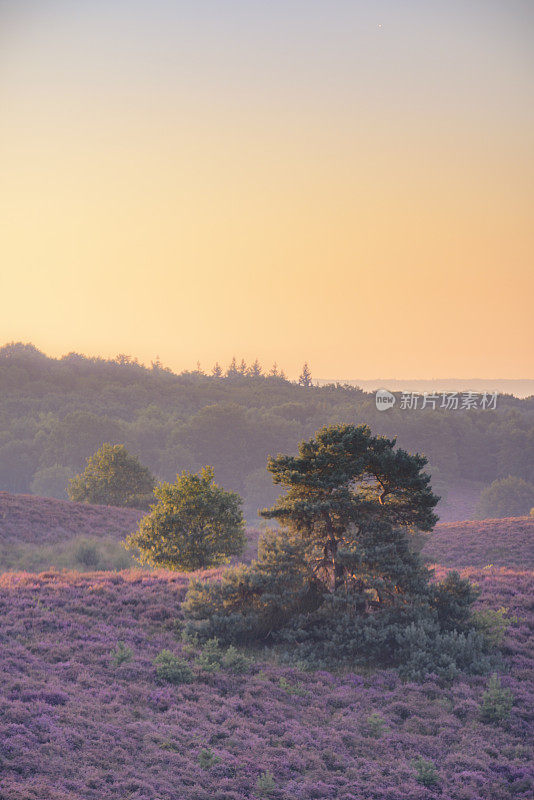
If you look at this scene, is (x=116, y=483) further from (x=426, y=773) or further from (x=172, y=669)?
(x=426, y=773)

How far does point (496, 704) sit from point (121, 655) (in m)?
9.52

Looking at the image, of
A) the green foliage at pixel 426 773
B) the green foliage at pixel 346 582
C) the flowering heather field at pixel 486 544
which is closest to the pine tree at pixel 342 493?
the green foliage at pixel 346 582

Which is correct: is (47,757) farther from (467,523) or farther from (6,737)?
(467,523)

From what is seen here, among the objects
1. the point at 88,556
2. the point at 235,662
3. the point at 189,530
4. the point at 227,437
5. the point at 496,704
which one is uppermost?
the point at 227,437

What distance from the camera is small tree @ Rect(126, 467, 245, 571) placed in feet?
89.0

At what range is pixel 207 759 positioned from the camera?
38.1 feet

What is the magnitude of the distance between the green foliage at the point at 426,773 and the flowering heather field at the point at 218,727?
0.11 m

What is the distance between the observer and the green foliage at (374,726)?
13.6 meters

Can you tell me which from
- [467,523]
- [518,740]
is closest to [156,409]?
[467,523]

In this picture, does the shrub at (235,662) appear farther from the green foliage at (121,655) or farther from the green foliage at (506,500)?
the green foliage at (506,500)

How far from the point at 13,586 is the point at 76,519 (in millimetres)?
18724

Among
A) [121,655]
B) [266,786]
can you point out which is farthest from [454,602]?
[121,655]

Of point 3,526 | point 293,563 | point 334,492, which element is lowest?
point 3,526

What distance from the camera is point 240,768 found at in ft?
37.9
